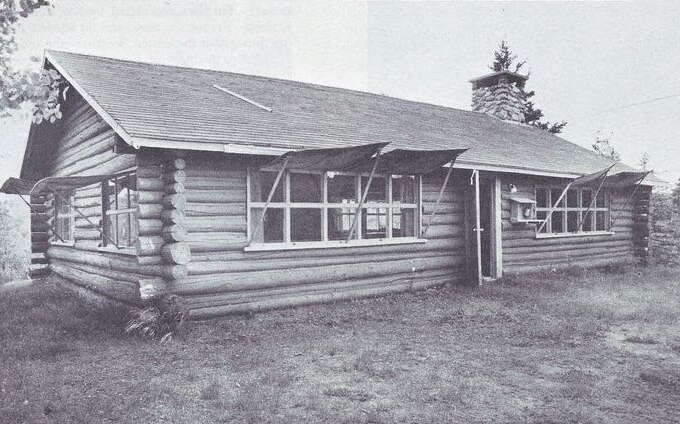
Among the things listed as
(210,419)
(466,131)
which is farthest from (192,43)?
(210,419)

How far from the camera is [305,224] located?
12.2 meters

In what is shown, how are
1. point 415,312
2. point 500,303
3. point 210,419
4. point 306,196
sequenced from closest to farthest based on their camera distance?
1. point 210,419
2. point 415,312
3. point 500,303
4. point 306,196

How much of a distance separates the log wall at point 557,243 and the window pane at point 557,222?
0.65m

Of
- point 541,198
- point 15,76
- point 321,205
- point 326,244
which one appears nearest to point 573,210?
point 541,198

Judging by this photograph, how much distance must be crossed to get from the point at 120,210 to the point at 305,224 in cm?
409

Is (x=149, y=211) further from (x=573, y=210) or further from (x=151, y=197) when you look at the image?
(x=573, y=210)

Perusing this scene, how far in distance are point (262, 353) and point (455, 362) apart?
2.45m

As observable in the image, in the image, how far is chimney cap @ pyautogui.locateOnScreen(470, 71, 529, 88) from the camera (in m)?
19.7

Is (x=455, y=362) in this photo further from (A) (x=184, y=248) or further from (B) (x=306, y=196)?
(B) (x=306, y=196)

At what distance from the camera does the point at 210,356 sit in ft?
22.2

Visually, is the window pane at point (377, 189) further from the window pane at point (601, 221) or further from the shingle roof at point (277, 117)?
the window pane at point (601, 221)

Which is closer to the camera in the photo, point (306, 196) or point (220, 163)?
point (220, 163)

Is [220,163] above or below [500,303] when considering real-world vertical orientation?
above

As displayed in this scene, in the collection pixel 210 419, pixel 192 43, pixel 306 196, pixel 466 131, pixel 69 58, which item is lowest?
pixel 210 419
